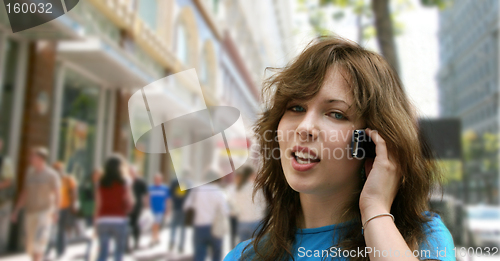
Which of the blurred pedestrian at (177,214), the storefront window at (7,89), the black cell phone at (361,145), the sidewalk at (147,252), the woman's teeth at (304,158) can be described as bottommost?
the sidewalk at (147,252)

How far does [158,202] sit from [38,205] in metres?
1.46

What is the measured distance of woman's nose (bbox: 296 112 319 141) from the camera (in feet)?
2.90

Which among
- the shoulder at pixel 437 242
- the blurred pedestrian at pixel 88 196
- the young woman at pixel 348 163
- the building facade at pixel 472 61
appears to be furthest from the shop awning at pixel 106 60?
the building facade at pixel 472 61

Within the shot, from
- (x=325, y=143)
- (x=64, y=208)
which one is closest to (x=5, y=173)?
(x=64, y=208)

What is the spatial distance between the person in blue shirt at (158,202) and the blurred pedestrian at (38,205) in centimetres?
120

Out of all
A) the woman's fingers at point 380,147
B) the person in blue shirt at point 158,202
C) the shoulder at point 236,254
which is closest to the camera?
the woman's fingers at point 380,147

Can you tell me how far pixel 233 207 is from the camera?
16.6ft

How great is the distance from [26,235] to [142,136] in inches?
160

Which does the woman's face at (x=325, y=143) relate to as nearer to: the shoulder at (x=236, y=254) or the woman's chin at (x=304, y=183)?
the woman's chin at (x=304, y=183)

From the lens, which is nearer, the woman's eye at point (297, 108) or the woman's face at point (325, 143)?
the woman's face at point (325, 143)

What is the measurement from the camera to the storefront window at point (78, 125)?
5074 millimetres

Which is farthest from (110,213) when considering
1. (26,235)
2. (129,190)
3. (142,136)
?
(142,136)

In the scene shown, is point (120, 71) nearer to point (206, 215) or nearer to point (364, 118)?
point (206, 215)

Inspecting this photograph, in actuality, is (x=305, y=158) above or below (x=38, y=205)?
above
